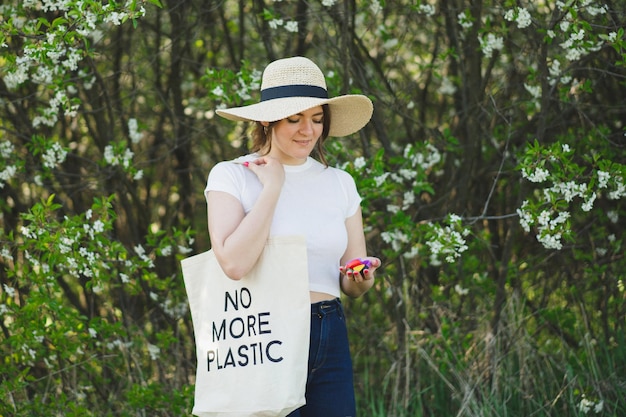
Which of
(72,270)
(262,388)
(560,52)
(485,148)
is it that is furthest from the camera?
(485,148)

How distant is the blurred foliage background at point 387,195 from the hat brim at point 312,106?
97 cm

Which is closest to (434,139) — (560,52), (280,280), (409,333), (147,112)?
(560,52)

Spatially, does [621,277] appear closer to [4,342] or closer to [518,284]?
[518,284]

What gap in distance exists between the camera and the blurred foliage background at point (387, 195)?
366 cm

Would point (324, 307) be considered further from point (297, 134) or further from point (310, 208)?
point (297, 134)

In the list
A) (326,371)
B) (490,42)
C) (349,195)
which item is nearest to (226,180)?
(349,195)

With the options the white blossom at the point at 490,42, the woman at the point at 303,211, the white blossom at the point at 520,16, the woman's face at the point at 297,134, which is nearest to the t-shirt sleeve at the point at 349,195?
the woman at the point at 303,211

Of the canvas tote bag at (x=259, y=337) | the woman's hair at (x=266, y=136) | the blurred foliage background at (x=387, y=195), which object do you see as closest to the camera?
the canvas tote bag at (x=259, y=337)

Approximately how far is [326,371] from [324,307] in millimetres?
163

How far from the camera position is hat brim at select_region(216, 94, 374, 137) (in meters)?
2.36

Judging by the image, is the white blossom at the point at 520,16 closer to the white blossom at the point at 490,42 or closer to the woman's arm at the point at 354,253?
the white blossom at the point at 490,42

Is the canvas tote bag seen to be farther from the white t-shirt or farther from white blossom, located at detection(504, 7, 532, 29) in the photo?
white blossom, located at detection(504, 7, 532, 29)

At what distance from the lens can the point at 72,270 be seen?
3.79m

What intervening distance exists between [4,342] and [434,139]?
7.35 feet
